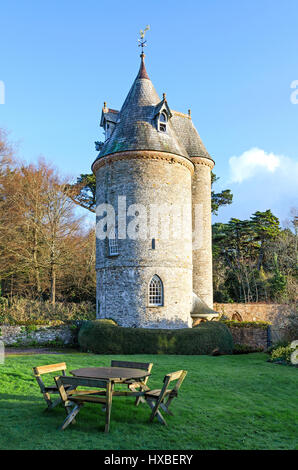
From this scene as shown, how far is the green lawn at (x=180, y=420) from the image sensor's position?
252 inches

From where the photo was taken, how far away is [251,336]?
23.0 metres

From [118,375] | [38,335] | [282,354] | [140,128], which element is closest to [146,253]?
[140,128]

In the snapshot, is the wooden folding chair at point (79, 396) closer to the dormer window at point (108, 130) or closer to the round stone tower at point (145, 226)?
the round stone tower at point (145, 226)

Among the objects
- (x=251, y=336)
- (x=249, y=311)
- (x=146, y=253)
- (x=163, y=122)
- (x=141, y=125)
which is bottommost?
(x=251, y=336)

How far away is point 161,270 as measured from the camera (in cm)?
2119

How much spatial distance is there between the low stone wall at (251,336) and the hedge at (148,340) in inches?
144

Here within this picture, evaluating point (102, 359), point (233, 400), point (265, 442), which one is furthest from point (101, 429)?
point (102, 359)

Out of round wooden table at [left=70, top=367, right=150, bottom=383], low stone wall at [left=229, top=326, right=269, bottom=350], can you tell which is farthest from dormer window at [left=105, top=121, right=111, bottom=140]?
round wooden table at [left=70, top=367, right=150, bottom=383]

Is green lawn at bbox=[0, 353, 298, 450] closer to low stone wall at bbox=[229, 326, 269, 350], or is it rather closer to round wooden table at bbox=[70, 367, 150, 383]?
round wooden table at bbox=[70, 367, 150, 383]

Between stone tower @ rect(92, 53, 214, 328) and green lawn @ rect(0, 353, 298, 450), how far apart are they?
9.37 meters

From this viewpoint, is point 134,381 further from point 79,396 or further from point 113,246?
point 113,246

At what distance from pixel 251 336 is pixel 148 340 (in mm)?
7194
